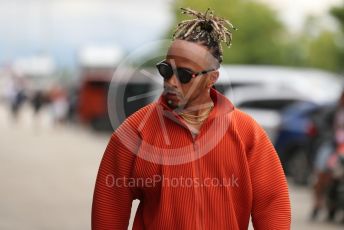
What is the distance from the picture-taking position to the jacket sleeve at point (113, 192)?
437cm

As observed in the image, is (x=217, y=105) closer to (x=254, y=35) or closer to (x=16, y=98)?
(x=16, y=98)

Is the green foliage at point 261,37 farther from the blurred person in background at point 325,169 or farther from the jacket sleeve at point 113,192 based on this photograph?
the jacket sleeve at point 113,192

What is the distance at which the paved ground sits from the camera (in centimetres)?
1298

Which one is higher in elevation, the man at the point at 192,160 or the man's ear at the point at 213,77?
the man's ear at the point at 213,77

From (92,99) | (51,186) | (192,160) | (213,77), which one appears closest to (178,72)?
(213,77)

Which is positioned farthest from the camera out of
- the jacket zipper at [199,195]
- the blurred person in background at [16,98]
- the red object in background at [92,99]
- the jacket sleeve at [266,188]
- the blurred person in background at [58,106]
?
the blurred person in background at [16,98]

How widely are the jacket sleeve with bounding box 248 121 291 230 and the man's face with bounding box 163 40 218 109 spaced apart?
0.27 m

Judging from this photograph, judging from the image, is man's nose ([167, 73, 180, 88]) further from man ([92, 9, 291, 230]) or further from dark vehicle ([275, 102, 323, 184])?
dark vehicle ([275, 102, 323, 184])

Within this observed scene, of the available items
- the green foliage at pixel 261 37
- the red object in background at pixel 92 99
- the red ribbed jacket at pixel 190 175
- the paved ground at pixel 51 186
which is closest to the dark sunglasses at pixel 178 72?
the red ribbed jacket at pixel 190 175

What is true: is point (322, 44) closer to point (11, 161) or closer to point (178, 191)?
point (11, 161)

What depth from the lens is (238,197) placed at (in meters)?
4.34

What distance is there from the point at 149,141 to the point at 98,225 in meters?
0.39

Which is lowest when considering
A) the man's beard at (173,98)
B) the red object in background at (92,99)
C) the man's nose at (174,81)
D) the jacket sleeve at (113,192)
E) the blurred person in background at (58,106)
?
the blurred person in background at (58,106)

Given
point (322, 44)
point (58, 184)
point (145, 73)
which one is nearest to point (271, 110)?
point (58, 184)
